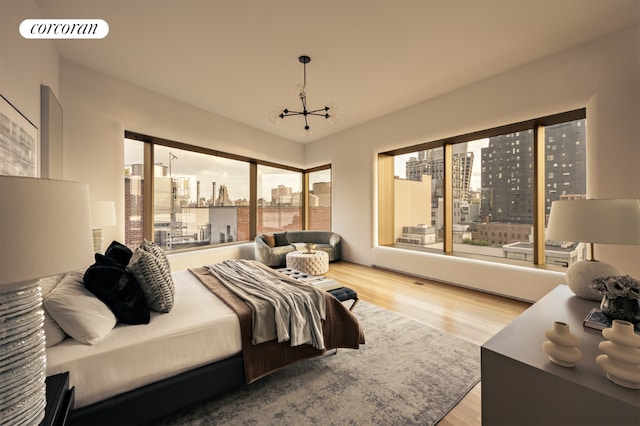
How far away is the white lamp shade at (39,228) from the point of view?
2.21 feet

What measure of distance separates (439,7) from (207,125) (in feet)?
13.5

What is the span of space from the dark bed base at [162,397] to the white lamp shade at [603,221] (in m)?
2.23

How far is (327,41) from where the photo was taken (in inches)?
114

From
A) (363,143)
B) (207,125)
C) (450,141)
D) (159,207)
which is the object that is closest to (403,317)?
(450,141)

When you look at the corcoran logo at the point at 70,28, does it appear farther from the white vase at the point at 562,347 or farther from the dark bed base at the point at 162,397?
the white vase at the point at 562,347

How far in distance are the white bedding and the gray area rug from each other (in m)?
0.35

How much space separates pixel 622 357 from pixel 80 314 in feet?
7.60

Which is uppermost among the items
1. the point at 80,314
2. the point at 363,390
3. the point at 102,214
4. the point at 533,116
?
the point at 533,116

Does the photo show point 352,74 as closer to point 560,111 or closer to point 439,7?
point 439,7

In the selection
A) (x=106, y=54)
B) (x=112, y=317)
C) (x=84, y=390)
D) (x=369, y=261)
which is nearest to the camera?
(x=84, y=390)

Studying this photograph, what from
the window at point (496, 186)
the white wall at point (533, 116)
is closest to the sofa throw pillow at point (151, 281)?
the white wall at point (533, 116)

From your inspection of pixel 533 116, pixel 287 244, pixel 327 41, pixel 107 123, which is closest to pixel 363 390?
pixel 327 41

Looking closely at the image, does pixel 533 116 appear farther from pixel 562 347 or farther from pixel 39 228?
pixel 39 228

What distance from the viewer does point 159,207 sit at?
14.9 ft
